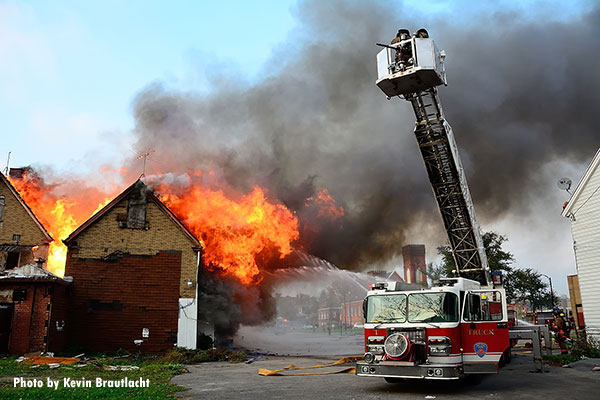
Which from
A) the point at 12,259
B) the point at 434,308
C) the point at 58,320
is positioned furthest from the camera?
the point at 12,259

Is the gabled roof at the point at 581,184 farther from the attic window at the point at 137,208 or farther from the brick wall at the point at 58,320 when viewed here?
the brick wall at the point at 58,320

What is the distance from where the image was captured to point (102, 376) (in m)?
12.8

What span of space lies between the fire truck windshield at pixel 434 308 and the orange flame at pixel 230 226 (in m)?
15.7

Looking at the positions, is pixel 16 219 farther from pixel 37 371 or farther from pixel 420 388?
pixel 420 388

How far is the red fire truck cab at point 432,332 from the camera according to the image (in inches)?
376

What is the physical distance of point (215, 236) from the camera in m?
24.9

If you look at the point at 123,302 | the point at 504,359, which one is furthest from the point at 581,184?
the point at 123,302

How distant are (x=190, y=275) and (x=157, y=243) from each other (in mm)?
2454

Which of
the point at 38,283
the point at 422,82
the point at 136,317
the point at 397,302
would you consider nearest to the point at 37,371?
the point at 38,283

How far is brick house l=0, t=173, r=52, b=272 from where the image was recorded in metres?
22.5

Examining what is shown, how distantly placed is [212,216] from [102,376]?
12.9 m

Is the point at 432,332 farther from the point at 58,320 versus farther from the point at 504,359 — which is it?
the point at 58,320

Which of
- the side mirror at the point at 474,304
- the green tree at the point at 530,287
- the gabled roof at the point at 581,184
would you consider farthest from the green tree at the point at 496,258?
the side mirror at the point at 474,304

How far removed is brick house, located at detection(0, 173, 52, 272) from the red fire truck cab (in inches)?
758
